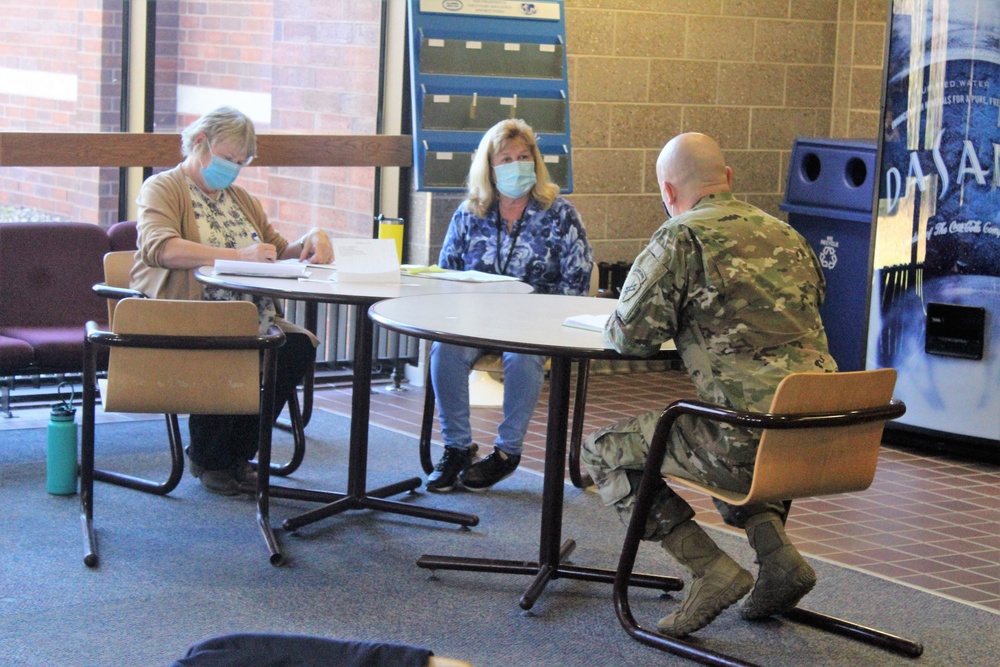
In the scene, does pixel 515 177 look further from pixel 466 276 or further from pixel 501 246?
pixel 466 276

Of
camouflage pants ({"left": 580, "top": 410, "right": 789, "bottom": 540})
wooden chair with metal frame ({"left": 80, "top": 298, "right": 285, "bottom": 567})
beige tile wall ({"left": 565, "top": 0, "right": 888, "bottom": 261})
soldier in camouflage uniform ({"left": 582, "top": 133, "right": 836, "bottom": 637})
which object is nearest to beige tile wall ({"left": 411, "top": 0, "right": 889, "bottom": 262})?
beige tile wall ({"left": 565, "top": 0, "right": 888, "bottom": 261})

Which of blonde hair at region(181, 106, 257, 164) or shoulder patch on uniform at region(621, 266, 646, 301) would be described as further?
blonde hair at region(181, 106, 257, 164)

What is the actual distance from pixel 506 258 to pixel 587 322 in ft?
4.02

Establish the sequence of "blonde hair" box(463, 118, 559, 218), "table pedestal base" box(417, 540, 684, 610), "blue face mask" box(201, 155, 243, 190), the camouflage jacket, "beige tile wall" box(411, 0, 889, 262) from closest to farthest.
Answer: the camouflage jacket < "table pedestal base" box(417, 540, 684, 610) < "blue face mask" box(201, 155, 243, 190) < "blonde hair" box(463, 118, 559, 218) < "beige tile wall" box(411, 0, 889, 262)

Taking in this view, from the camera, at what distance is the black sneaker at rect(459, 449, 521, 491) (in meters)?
4.23

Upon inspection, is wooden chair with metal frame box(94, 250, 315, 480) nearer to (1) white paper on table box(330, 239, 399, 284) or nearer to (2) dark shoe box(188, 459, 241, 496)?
(2) dark shoe box(188, 459, 241, 496)

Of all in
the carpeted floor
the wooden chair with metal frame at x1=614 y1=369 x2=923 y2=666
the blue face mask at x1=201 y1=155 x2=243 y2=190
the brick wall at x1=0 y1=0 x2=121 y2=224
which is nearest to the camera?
the wooden chair with metal frame at x1=614 y1=369 x2=923 y2=666

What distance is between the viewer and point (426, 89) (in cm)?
545

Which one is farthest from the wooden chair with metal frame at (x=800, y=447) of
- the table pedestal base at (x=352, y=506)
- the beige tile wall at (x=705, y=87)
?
the beige tile wall at (x=705, y=87)

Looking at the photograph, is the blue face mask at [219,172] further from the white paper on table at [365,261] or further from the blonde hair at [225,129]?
the white paper on table at [365,261]

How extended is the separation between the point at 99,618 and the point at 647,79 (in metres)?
4.23

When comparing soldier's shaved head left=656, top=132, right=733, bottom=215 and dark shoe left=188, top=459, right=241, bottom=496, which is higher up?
soldier's shaved head left=656, top=132, right=733, bottom=215

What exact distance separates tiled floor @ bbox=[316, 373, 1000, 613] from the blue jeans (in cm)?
39

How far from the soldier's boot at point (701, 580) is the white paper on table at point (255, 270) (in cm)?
138
